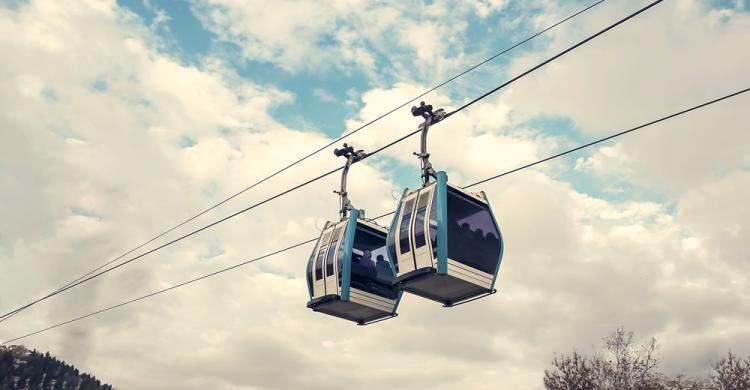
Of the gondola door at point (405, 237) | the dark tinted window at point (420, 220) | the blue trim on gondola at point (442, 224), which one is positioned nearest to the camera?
the blue trim on gondola at point (442, 224)

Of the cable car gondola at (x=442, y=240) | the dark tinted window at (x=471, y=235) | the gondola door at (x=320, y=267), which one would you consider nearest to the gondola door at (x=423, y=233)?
the cable car gondola at (x=442, y=240)

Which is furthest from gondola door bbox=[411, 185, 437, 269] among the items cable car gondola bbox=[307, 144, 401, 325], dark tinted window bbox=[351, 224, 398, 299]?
dark tinted window bbox=[351, 224, 398, 299]

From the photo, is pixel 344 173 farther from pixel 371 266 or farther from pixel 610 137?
pixel 610 137

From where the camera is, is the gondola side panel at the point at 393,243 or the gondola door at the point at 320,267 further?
the gondola door at the point at 320,267

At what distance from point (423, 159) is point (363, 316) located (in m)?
5.92

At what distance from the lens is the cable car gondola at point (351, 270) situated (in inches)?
807

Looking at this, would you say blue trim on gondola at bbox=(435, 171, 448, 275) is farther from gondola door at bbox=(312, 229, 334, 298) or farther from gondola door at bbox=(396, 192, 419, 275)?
gondola door at bbox=(312, 229, 334, 298)

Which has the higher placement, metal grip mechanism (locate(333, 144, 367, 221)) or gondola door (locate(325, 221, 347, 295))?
metal grip mechanism (locate(333, 144, 367, 221))

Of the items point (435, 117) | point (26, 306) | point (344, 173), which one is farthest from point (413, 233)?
point (26, 306)

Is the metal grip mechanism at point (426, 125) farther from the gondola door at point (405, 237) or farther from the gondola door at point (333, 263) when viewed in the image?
the gondola door at point (333, 263)

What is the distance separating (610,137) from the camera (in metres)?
15.1

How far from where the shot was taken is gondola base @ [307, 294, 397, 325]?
20.7 m

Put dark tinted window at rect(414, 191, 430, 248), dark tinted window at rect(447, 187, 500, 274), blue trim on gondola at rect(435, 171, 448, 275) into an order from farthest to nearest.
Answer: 1. dark tinted window at rect(447, 187, 500, 274)
2. dark tinted window at rect(414, 191, 430, 248)
3. blue trim on gondola at rect(435, 171, 448, 275)

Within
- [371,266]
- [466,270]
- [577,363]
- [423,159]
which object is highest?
[577,363]
